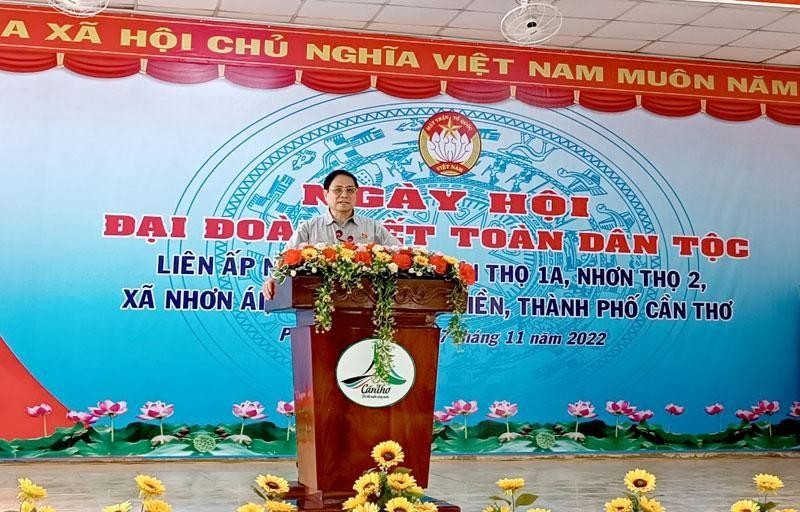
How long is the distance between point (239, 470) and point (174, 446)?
0.72 metres

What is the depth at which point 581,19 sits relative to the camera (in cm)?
677

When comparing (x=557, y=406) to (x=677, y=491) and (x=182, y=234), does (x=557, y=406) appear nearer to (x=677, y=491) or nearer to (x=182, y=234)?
(x=677, y=491)


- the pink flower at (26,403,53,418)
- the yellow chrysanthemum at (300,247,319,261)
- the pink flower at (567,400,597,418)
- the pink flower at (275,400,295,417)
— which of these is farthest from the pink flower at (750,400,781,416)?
the pink flower at (26,403,53,418)

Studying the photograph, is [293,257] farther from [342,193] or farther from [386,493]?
[386,493]

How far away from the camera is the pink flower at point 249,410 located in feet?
21.6

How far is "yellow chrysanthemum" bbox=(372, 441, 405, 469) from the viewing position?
2408 mm

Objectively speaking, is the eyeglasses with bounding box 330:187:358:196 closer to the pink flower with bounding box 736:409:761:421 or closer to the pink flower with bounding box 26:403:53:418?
the pink flower with bounding box 26:403:53:418

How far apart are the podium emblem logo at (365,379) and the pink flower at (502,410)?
353 cm

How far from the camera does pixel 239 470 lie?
5969 mm

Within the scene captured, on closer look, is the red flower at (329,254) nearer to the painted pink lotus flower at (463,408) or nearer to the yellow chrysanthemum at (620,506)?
the yellow chrysanthemum at (620,506)

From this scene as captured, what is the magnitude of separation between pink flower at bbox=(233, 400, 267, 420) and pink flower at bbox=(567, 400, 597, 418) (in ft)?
7.81

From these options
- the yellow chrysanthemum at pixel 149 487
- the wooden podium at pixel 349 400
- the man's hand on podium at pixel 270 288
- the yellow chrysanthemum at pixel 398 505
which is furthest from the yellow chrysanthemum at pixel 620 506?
the man's hand on podium at pixel 270 288

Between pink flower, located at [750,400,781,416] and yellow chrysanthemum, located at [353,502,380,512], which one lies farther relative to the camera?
pink flower, located at [750,400,781,416]

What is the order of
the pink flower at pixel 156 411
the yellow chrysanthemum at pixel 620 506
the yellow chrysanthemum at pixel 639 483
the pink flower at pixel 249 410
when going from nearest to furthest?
the yellow chrysanthemum at pixel 620 506, the yellow chrysanthemum at pixel 639 483, the pink flower at pixel 156 411, the pink flower at pixel 249 410
